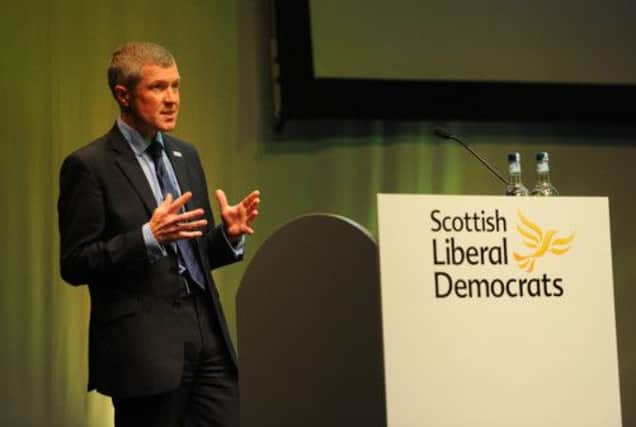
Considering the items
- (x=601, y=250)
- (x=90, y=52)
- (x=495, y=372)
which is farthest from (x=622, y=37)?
(x=495, y=372)

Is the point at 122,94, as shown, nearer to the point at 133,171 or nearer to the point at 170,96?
the point at 170,96

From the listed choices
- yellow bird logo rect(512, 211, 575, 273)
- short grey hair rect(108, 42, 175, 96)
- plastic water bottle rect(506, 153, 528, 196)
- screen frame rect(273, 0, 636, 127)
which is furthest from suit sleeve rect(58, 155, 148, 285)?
screen frame rect(273, 0, 636, 127)

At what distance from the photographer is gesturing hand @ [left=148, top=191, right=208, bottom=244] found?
2.52m

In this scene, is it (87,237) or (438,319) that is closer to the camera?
(438,319)

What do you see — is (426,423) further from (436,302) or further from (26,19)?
(26,19)

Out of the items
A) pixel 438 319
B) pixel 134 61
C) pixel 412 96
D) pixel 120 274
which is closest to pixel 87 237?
pixel 120 274

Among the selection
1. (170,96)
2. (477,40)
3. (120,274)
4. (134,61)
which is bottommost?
(120,274)

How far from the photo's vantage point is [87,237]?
8.58 feet

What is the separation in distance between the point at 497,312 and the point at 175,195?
39.2 inches

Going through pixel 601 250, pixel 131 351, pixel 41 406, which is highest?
pixel 601 250

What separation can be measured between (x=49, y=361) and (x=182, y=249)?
6.44 ft

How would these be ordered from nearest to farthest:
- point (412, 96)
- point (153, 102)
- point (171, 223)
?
point (171, 223) < point (153, 102) < point (412, 96)

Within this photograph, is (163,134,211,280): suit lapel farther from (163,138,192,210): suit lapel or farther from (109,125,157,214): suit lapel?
(109,125,157,214): suit lapel

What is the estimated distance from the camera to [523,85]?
5.05 metres
